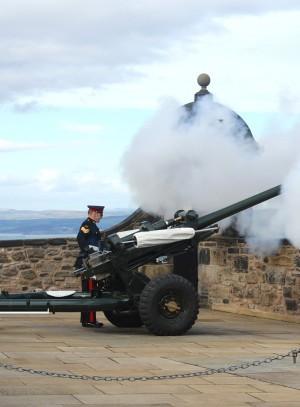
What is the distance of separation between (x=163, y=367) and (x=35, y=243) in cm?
921

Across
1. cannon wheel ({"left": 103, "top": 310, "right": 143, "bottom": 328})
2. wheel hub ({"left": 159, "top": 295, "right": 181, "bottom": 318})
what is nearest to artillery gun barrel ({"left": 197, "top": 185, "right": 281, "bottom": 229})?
wheel hub ({"left": 159, "top": 295, "right": 181, "bottom": 318})

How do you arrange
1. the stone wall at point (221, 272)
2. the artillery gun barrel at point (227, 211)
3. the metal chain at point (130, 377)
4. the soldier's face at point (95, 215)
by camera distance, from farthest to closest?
the stone wall at point (221, 272) < the soldier's face at point (95, 215) < the artillery gun barrel at point (227, 211) < the metal chain at point (130, 377)

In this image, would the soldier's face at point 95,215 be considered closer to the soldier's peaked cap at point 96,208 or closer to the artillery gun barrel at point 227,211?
the soldier's peaked cap at point 96,208

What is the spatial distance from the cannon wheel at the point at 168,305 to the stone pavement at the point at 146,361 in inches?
8.0

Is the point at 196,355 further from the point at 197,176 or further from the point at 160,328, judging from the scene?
the point at 197,176

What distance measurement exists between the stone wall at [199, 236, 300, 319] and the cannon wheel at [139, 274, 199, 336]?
2.52m

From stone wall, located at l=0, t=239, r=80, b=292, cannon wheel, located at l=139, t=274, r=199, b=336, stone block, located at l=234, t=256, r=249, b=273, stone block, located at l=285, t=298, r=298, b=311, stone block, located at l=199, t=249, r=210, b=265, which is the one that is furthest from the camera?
stone wall, located at l=0, t=239, r=80, b=292

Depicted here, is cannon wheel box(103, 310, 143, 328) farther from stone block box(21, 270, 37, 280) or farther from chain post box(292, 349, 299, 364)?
stone block box(21, 270, 37, 280)

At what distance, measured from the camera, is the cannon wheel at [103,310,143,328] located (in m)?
13.9

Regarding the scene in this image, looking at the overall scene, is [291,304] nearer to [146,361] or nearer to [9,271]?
[146,361]

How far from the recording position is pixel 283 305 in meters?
15.3

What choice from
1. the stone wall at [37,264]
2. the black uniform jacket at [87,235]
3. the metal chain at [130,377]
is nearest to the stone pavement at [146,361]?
the metal chain at [130,377]

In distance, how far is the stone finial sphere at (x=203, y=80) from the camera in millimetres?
17703

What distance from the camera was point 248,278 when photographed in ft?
52.7
